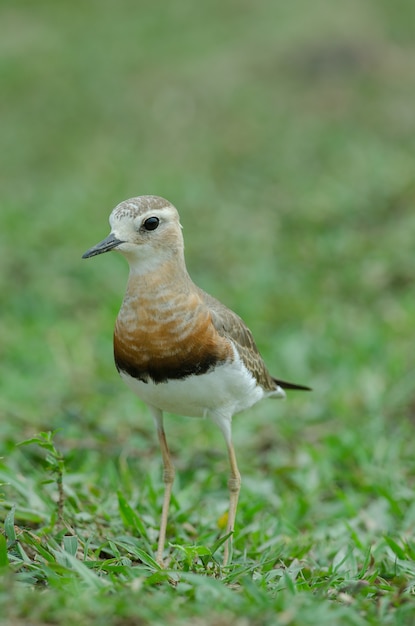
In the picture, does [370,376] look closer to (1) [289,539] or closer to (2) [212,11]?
(1) [289,539]

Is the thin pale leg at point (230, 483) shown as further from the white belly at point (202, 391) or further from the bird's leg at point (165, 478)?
the bird's leg at point (165, 478)

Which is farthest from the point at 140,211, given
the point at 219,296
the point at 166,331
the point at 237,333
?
the point at 219,296

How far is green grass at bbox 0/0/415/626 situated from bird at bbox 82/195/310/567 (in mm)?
464

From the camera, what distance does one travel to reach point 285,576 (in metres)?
3.33

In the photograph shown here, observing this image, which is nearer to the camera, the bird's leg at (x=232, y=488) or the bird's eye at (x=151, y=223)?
the bird's eye at (x=151, y=223)

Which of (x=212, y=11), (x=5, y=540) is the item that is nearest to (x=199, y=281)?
(x=5, y=540)

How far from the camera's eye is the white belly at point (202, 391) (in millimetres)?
3779

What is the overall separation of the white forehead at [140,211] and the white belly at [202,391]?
67 centimetres

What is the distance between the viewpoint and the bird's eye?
3.86 metres

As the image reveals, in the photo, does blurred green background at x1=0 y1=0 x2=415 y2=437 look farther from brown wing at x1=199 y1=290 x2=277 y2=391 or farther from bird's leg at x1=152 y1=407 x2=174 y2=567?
brown wing at x1=199 y1=290 x2=277 y2=391

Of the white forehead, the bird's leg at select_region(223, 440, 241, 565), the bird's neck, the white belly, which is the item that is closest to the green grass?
the bird's leg at select_region(223, 440, 241, 565)

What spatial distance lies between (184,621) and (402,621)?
736 millimetres

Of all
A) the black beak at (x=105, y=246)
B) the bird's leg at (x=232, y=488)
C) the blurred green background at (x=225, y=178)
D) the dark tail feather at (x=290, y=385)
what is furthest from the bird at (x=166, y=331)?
the blurred green background at (x=225, y=178)

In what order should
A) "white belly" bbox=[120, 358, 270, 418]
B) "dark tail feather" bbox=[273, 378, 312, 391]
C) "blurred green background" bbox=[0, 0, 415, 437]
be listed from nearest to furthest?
1. "white belly" bbox=[120, 358, 270, 418]
2. "dark tail feather" bbox=[273, 378, 312, 391]
3. "blurred green background" bbox=[0, 0, 415, 437]
